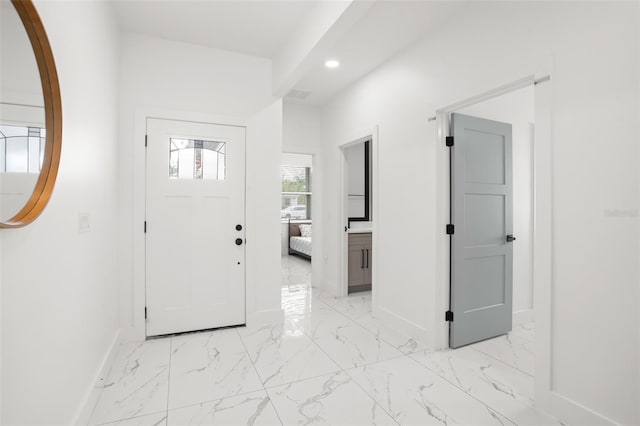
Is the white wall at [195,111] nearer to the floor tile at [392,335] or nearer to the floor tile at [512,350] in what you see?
the floor tile at [392,335]

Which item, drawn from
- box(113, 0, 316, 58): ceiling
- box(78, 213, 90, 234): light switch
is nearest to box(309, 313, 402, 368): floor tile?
box(78, 213, 90, 234): light switch

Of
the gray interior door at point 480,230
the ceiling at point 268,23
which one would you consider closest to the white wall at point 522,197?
the gray interior door at point 480,230

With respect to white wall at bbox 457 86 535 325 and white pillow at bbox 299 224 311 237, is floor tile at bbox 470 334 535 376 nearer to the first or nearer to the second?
white wall at bbox 457 86 535 325

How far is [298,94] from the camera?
436 centimetres

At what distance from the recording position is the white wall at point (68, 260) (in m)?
1.11

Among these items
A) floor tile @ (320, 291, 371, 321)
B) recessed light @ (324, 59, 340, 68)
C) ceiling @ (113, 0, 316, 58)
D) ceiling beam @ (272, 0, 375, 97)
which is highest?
recessed light @ (324, 59, 340, 68)

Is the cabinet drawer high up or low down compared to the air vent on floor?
down

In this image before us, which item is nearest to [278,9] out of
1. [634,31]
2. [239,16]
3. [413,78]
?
[239,16]

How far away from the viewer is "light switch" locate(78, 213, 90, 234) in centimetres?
175

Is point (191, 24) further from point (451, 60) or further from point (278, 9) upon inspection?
point (451, 60)

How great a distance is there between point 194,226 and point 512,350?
2.98 metres

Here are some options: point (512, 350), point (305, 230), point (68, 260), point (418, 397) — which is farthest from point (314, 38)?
point (305, 230)

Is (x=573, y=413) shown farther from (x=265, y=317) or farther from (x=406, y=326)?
(x=265, y=317)

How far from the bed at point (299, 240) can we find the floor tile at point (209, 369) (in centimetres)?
421
